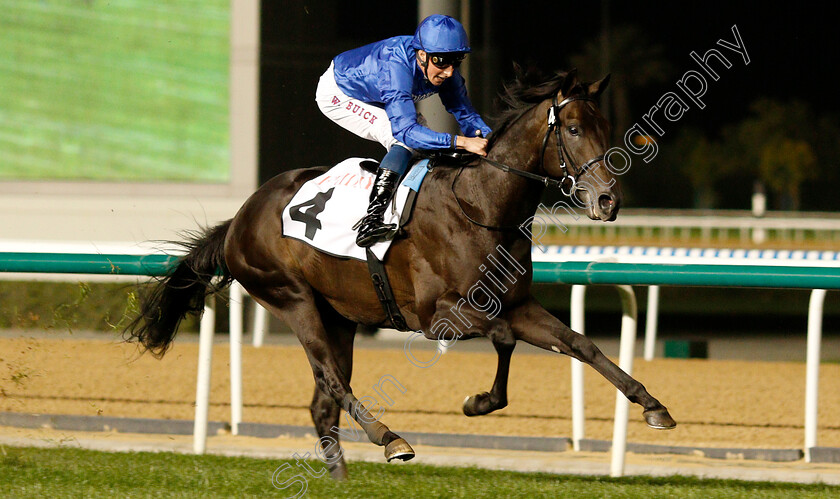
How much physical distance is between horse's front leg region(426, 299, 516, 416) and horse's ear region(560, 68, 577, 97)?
732 mm

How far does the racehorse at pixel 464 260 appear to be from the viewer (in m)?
3.68

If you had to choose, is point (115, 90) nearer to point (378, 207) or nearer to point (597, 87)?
point (378, 207)

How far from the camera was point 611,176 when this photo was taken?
3529 millimetres

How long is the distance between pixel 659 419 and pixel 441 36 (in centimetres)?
141

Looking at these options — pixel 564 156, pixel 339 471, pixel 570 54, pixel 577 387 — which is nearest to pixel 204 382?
pixel 339 471

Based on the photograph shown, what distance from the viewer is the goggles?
3998 millimetres

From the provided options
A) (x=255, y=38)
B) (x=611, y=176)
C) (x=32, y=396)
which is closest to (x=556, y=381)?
(x=32, y=396)

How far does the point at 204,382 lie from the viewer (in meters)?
4.95

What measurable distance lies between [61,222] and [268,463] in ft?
17.8

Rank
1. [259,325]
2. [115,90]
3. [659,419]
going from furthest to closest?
[115,90], [259,325], [659,419]

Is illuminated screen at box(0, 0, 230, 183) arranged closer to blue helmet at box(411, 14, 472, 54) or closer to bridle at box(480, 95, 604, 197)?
blue helmet at box(411, 14, 472, 54)

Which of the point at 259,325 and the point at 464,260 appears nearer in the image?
the point at 464,260

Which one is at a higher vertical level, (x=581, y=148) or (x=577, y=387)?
(x=581, y=148)

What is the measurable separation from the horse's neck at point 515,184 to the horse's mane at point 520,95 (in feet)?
0.14
